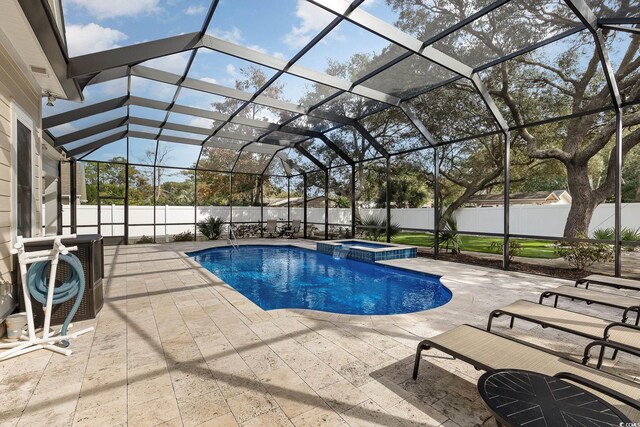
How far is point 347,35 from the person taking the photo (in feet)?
16.4

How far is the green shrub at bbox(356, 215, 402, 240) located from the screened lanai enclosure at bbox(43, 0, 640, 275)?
58 millimetres

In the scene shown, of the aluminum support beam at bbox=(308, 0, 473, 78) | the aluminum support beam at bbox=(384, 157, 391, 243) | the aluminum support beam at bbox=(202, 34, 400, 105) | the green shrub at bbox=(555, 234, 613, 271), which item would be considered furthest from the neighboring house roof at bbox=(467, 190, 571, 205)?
the aluminum support beam at bbox=(308, 0, 473, 78)

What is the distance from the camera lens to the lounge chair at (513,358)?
1728 millimetres

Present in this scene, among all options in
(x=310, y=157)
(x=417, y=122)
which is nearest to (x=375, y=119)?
(x=417, y=122)

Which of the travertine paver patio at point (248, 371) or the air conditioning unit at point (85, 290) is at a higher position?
the air conditioning unit at point (85, 290)

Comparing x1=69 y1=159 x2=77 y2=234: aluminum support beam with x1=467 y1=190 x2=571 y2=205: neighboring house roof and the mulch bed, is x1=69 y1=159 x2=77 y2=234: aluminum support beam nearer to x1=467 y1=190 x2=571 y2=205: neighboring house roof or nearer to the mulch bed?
the mulch bed

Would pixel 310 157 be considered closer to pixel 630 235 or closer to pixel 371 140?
pixel 371 140

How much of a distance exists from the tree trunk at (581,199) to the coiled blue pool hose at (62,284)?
33.0 feet

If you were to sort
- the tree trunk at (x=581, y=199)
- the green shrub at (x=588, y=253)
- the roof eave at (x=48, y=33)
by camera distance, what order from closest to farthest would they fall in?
the roof eave at (x=48, y=33)
the green shrub at (x=588, y=253)
the tree trunk at (x=581, y=199)

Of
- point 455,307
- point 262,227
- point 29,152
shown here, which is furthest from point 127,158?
point 455,307

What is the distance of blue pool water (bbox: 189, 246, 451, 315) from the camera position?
5355 millimetres

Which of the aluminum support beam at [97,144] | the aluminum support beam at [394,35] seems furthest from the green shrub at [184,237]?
the aluminum support beam at [394,35]

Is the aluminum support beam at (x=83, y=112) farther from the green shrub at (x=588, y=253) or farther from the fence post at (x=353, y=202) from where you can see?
the green shrub at (x=588, y=253)

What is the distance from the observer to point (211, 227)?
508 inches
